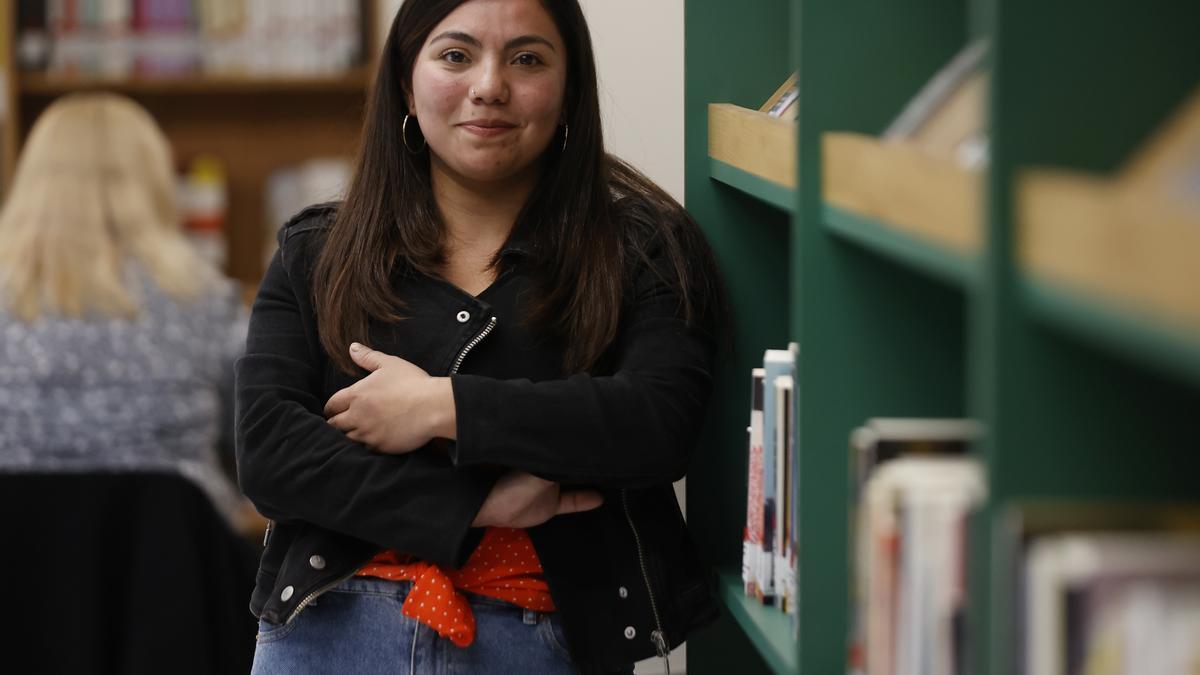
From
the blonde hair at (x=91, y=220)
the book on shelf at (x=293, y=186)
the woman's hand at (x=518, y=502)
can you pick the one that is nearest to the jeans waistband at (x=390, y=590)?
the woman's hand at (x=518, y=502)

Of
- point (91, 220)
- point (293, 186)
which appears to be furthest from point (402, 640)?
point (293, 186)

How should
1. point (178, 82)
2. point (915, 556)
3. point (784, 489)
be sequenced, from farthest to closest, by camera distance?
point (178, 82), point (784, 489), point (915, 556)

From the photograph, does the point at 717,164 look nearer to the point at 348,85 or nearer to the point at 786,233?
Result: the point at 786,233

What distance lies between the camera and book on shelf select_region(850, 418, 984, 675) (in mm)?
1035

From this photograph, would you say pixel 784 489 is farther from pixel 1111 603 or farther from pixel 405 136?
pixel 1111 603

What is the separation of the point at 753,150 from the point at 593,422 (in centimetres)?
37

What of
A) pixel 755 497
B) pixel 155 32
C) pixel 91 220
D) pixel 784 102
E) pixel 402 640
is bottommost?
pixel 402 640

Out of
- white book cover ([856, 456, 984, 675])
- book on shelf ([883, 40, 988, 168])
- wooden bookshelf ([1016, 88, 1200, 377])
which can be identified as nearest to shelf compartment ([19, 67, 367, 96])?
book on shelf ([883, 40, 988, 168])

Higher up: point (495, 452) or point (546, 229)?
point (546, 229)

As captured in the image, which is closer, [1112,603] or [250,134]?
[1112,603]

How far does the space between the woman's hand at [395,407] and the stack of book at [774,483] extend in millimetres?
343

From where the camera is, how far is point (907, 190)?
113 cm

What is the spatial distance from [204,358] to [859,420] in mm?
2025

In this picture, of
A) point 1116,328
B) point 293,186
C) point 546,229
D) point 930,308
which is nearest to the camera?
point 1116,328
